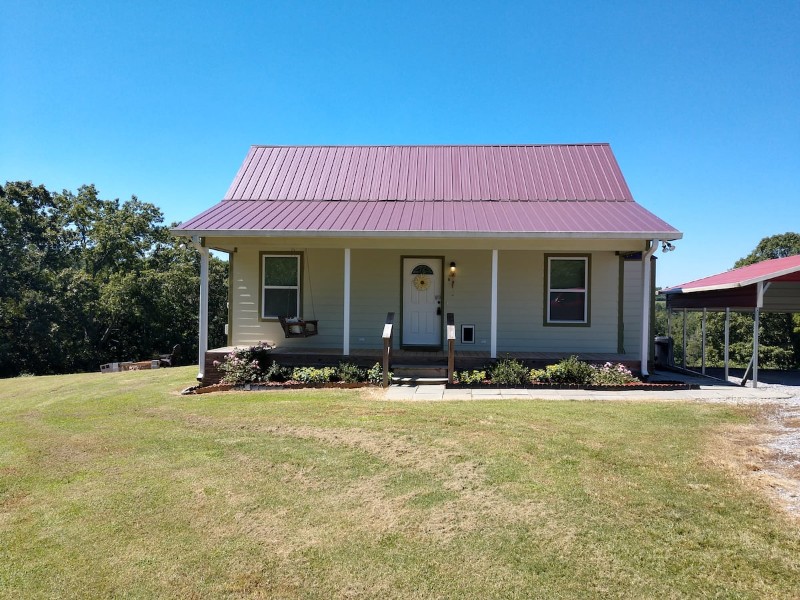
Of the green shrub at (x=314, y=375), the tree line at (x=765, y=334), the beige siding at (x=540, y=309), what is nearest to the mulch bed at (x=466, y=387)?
the green shrub at (x=314, y=375)

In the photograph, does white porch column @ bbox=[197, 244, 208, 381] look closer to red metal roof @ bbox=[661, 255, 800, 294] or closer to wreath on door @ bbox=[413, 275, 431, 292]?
wreath on door @ bbox=[413, 275, 431, 292]

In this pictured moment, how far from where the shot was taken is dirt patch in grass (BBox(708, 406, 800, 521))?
3.72m

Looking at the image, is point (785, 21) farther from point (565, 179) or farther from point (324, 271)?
point (324, 271)

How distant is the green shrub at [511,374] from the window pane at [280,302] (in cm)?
481

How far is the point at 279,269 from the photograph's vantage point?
10.7m

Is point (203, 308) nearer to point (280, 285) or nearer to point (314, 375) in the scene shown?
point (280, 285)

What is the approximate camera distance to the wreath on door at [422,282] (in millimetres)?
10586

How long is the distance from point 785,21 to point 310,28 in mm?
10891

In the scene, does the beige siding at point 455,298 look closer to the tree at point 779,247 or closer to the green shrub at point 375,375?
the green shrub at point 375,375

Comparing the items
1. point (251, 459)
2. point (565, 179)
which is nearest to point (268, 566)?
point (251, 459)

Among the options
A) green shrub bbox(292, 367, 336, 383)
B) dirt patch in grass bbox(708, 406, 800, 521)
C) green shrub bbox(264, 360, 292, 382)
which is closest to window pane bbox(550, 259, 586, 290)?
dirt patch in grass bbox(708, 406, 800, 521)

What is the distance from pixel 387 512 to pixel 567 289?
8.14 m

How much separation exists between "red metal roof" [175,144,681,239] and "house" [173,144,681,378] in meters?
0.05

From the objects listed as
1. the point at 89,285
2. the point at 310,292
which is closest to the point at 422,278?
the point at 310,292
